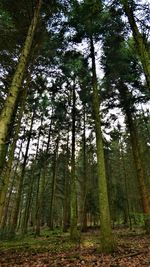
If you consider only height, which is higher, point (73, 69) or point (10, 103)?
point (73, 69)

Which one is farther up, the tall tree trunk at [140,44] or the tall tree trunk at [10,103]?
the tall tree trunk at [140,44]

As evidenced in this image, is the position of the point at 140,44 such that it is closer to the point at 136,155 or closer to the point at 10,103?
the point at 10,103

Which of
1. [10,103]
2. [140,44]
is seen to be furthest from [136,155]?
[10,103]

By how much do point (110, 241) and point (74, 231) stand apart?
215 inches

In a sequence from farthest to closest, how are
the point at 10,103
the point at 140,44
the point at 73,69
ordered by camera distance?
the point at 73,69
the point at 140,44
the point at 10,103

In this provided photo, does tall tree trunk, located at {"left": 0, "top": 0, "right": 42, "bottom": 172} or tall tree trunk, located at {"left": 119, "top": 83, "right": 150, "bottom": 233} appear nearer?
tall tree trunk, located at {"left": 0, "top": 0, "right": 42, "bottom": 172}

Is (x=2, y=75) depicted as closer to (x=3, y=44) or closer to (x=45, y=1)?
(x=3, y=44)

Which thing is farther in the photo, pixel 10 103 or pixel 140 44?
pixel 140 44

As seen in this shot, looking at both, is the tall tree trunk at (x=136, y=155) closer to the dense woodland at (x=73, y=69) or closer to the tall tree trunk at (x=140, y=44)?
the dense woodland at (x=73, y=69)

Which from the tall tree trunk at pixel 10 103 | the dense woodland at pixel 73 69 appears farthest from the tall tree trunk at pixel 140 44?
the tall tree trunk at pixel 10 103

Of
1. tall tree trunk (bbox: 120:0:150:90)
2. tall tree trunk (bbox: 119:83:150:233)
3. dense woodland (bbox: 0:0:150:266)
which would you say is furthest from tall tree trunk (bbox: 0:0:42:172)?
tall tree trunk (bbox: 119:83:150:233)

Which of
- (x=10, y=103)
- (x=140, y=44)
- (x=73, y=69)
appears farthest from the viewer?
(x=73, y=69)

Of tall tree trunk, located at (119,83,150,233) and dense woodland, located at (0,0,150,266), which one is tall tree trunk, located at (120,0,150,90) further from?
tall tree trunk, located at (119,83,150,233)

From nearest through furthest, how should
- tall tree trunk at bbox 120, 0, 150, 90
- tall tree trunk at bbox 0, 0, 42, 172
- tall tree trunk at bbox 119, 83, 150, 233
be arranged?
tall tree trunk at bbox 0, 0, 42, 172 < tall tree trunk at bbox 120, 0, 150, 90 < tall tree trunk at bbox 119, 83, 150, 233
